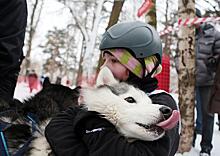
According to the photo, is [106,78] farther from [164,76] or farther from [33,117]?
[164,76]

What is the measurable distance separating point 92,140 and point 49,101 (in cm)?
53

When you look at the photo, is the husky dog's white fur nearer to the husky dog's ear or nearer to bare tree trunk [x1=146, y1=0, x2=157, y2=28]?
the husky dog's ear

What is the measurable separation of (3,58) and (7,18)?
22cm

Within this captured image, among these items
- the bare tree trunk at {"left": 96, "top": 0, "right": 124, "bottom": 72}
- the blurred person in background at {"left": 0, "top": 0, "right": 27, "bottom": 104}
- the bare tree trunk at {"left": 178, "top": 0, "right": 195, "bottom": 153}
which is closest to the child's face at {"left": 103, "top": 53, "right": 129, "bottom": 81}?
the blurred person in background at {"left": 0, "top": 0, "right": 27, "bottom": 104}

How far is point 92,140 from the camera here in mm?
1445

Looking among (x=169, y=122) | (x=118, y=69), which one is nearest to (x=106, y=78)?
(x=118, y=69)

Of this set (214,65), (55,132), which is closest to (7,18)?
(55,132)

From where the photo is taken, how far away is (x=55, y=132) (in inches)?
61.7

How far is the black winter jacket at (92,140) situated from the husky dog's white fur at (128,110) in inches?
1.4

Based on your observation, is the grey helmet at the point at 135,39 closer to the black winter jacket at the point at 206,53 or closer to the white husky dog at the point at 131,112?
the white husky dog at the point at 131,112

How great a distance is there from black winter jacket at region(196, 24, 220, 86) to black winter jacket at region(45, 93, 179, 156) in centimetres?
371

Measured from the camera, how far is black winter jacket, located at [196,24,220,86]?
16.6 feet

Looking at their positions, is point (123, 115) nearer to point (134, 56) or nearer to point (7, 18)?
point (134, 56)

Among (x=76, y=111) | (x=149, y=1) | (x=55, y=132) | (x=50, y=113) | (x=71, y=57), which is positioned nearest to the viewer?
(x=55, y=132)
